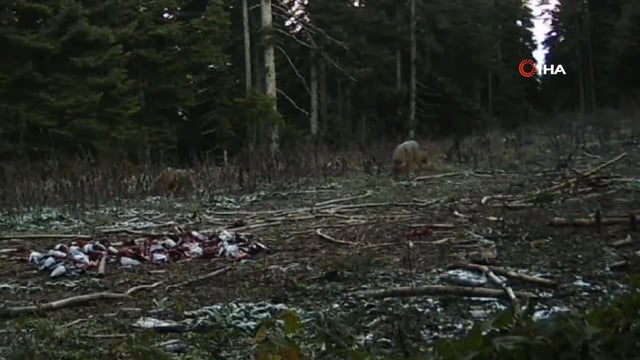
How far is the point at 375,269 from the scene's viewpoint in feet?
15.8

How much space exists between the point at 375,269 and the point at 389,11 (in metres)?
32.9

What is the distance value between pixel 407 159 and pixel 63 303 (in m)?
9.03

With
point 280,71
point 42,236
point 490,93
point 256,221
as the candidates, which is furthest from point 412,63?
point 42,236

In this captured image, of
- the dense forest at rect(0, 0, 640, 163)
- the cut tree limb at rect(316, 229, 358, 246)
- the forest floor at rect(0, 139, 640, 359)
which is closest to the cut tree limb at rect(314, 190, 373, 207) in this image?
the forest floor at rect(0, 139, 640, 359)

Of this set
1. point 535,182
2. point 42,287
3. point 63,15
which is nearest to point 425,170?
point 535,182

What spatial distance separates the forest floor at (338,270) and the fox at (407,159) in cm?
371

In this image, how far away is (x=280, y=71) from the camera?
3108cm

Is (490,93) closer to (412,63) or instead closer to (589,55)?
(589,55)

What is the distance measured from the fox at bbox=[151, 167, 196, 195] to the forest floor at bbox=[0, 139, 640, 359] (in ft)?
7.99

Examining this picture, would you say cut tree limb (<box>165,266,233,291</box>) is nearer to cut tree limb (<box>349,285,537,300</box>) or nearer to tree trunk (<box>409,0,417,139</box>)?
cut tree limb (<box>349,285,537,300</box>)

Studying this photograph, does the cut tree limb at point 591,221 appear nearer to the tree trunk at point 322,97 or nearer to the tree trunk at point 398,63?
the tree trunk at point 322,97

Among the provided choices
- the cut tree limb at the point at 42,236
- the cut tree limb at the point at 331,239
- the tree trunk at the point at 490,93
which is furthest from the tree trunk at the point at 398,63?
the cut tree limb at the point at 331,239

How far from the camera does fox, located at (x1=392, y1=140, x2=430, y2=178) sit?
41.5ft

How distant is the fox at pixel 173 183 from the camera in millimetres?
11406
